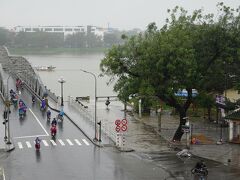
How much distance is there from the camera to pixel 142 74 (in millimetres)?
42719

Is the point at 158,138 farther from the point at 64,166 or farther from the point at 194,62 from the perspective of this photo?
the point at 64,166

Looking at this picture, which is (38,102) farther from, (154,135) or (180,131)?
(180,131)

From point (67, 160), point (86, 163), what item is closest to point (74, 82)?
point (67, 160)

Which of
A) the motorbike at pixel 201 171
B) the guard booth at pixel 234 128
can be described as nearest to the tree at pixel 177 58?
the guard booth at pixel 234 128

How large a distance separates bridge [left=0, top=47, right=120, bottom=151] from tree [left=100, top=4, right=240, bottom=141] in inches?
198

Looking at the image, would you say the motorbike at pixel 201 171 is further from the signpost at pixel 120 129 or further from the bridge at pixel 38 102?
the bridge at pixel 38 102

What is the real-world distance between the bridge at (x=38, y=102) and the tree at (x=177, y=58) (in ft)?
16.5

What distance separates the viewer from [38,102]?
64312 millimetres

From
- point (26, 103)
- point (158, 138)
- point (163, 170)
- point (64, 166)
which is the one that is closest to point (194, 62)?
point (158, 138)

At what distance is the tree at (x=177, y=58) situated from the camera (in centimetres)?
4197

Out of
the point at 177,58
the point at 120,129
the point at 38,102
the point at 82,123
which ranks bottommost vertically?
the point at 82,123

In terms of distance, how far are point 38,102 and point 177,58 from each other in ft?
89.9

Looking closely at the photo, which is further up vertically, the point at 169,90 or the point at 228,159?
the point at 169,90

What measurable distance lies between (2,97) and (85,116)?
14.3m
